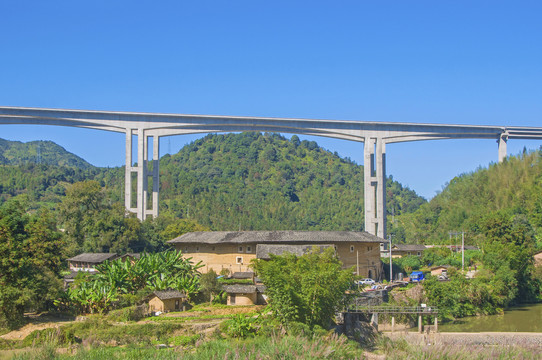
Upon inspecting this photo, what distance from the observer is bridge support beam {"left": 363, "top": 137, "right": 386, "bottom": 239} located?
50094mm

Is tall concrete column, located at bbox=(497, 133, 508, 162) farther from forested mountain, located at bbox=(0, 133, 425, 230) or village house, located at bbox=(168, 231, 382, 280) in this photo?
forested mountain, located at bbox=(0, 133, 425, 230)

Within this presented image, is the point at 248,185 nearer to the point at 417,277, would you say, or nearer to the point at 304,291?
the point at 417,277

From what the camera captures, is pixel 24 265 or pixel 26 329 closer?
pixel 26 329

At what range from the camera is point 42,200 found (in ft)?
270

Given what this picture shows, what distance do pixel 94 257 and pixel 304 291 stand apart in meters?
21.2

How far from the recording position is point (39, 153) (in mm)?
177125

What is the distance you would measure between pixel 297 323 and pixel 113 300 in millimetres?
8693

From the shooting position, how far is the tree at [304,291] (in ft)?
70.9

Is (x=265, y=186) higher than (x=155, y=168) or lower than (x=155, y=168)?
Result: higher

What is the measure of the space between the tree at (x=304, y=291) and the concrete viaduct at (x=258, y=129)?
2664 centimetres

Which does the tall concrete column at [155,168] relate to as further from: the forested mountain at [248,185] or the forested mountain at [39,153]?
the forested mountain at [39,153]

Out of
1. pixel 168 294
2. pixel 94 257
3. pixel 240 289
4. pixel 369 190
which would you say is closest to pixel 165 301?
pixel 168 294

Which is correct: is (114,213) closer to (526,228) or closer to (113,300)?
(113,300)

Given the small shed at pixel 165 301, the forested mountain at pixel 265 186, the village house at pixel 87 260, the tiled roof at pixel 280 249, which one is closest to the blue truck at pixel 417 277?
the tiled roof at pixel 280 249
